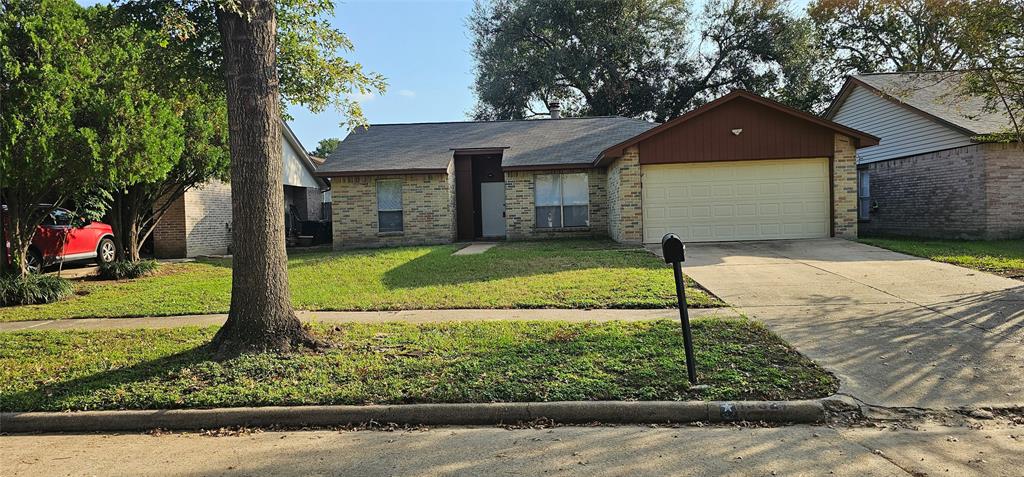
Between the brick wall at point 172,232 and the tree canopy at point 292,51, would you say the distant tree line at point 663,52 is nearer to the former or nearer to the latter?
the brick wall at point 172,232

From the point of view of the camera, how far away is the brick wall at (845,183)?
49.4ft

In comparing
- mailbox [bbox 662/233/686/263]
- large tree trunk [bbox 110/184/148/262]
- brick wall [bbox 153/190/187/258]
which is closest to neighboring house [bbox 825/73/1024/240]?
mailbox [bbox 662/233/686/263]

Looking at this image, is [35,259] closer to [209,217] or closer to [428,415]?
[209,217]

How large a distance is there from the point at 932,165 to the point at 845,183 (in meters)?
4.02

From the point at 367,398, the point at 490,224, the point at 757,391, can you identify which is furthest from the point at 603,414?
the point at 490,224

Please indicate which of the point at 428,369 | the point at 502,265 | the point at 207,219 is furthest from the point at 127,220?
the point at 428,369

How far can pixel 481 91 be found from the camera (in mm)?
33625

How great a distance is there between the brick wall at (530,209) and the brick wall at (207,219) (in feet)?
28.4

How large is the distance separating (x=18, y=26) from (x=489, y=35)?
2634 centimetres

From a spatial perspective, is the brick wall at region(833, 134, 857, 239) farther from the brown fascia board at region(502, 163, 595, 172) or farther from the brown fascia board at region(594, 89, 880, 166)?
the brown fascia board at region(502, 163, 595, 172)

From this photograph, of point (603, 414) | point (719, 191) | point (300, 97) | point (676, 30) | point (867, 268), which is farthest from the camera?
point (676, 30)

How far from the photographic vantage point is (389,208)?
762 inches

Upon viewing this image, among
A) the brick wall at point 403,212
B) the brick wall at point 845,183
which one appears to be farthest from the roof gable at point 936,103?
the brick wall at point 403,212

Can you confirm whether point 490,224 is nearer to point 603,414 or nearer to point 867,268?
point 867,268
